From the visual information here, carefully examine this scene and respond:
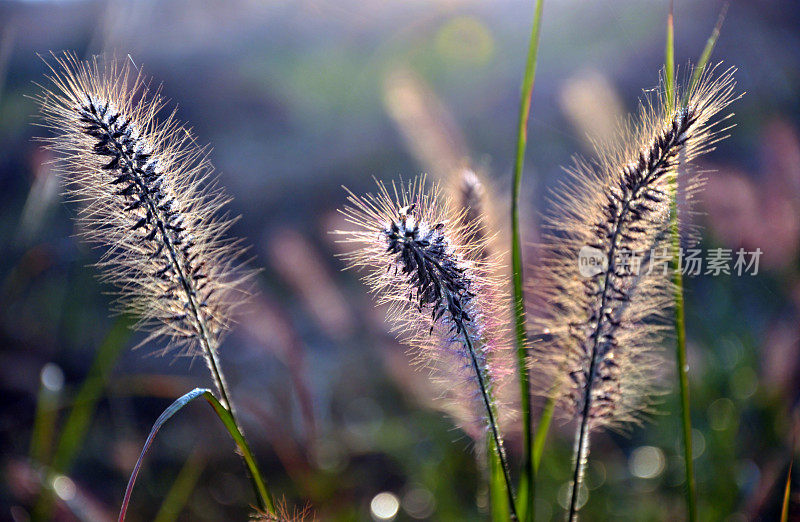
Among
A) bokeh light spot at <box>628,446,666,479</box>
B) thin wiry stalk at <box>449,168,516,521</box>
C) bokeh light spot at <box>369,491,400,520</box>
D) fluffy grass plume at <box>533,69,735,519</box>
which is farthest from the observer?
bokeh light spot at <box>628,446,666,479</box>

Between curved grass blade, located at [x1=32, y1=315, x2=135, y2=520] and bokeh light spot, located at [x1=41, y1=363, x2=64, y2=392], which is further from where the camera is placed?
bokeh light spot, located at [x1=41, y1=363, x2=64, y2=392]

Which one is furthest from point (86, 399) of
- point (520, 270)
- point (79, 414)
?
point (520, 270)

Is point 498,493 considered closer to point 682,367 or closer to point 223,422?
point 682,367

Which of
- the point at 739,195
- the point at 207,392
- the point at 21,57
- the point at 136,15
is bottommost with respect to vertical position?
the point at 207,392

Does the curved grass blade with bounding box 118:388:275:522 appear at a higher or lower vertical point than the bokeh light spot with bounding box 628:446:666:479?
higher

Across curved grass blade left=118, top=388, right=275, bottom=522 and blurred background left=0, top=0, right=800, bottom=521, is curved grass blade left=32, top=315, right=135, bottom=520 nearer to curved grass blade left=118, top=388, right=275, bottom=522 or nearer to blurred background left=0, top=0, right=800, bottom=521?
blurred background left=0, top=0, right=800, bottom=521

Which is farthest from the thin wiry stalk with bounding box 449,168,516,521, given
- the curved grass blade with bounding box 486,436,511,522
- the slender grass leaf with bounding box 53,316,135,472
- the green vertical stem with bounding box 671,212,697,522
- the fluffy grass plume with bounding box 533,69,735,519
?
the slender grass leaf with bounding box 53,316,135,472

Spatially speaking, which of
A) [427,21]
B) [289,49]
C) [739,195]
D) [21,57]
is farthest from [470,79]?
[739,195]

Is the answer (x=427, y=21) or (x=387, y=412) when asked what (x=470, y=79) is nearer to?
(x=427, y=21)

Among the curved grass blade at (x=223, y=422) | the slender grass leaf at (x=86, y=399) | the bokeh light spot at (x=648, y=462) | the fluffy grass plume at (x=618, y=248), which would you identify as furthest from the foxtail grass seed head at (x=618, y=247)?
the bokeh light spot at (x=648, y=462)
